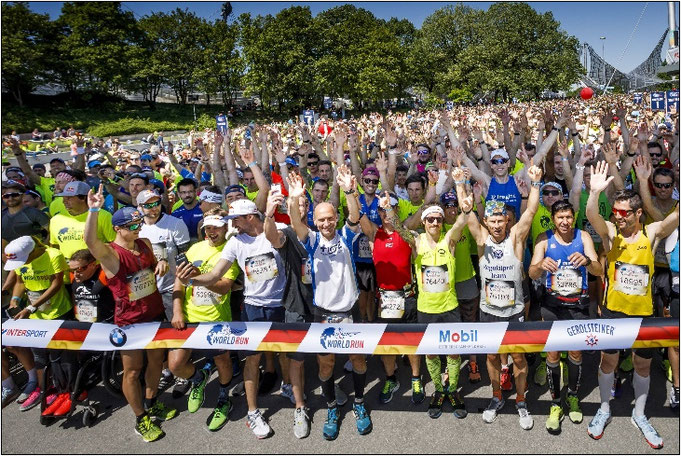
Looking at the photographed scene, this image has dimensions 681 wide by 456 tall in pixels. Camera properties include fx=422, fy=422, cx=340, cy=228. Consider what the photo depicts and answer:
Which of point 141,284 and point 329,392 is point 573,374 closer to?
point 329,392

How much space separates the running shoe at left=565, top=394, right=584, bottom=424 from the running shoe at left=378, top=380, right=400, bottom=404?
5.62 ft

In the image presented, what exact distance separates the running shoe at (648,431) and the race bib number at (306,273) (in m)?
3.31

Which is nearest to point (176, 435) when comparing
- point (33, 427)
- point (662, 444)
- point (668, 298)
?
point (33, 427)

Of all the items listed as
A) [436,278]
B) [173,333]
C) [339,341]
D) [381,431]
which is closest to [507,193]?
[436,278]

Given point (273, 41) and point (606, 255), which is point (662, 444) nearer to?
point (606, 255)

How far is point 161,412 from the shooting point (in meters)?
4.49

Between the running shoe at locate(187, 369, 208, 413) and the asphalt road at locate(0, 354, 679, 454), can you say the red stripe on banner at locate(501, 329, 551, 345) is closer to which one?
the asphalt road at locate(0, 354, 679, 454)

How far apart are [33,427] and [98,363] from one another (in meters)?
0.90

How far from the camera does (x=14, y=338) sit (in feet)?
14.3

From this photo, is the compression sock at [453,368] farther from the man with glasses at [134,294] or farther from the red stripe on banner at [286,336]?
the man with glasses at [134,294]

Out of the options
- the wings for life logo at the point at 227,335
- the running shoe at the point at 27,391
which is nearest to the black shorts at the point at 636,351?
the wings for life logo at the point at 227,335

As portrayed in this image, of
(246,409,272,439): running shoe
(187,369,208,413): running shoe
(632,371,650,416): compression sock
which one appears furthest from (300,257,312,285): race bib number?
(632,371,650,416): compression sock

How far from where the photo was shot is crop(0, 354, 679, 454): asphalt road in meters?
3.83

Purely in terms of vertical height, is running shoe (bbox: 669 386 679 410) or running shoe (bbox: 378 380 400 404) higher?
running shoe (bbox: 669 386 679 410)
